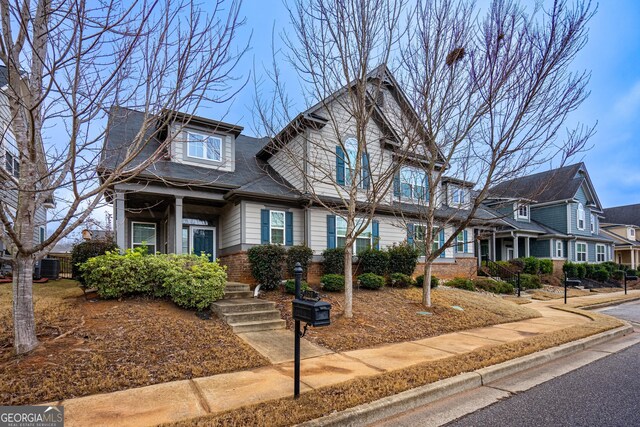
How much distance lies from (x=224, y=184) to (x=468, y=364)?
8.51 m

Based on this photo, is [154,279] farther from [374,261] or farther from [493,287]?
[493,287]

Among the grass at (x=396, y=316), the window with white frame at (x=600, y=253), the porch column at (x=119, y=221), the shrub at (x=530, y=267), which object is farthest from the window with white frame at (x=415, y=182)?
the window with white frame at (x=600, y=253)

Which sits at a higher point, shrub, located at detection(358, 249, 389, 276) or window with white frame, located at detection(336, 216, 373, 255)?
window with white frame, located at detection(336, 216, 373, 255)

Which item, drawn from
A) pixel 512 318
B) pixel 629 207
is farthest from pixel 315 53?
pixel 629 207

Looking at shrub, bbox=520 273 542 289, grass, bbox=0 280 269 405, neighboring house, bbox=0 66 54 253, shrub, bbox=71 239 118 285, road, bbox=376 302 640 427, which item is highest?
neighboring house, bbox=0 66 54 253

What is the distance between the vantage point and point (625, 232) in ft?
118

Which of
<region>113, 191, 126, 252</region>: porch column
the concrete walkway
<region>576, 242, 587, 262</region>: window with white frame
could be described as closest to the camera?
the concrete walkway

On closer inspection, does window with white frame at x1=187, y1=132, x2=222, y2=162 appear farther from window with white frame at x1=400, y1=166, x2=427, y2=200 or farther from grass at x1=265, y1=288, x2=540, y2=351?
window with white frame at x1=400, y1=166, x2=427, y2=200

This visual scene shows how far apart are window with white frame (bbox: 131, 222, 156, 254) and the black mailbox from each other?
1131cm

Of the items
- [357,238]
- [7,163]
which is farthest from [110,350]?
[7,163]

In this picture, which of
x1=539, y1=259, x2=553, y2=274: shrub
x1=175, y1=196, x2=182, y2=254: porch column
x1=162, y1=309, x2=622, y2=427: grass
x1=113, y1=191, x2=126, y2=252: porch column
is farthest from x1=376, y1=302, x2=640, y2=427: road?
x1=539, y1=259, x2=553, y2=274: shrub

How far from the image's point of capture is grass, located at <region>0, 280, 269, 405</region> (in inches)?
163

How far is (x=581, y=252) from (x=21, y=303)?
3318 centimetres

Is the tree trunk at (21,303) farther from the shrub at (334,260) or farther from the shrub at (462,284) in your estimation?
the shrub at (462,284)
